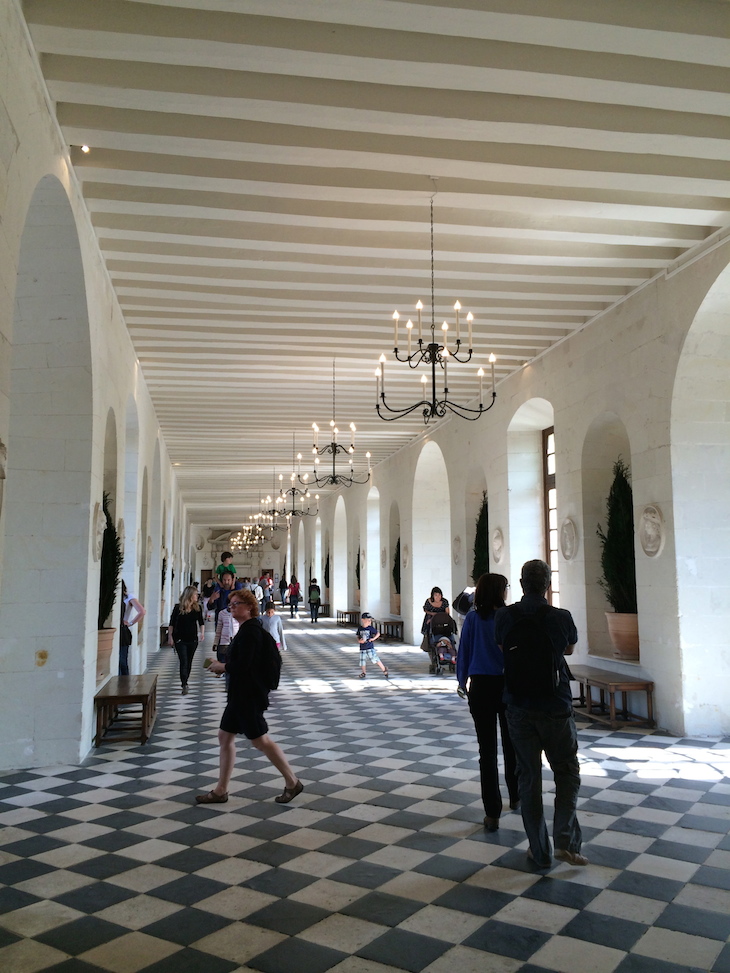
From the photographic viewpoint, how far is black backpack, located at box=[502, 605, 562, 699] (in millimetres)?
3684

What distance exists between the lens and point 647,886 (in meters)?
3.51

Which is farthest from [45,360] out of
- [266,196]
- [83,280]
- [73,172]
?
[266,196]

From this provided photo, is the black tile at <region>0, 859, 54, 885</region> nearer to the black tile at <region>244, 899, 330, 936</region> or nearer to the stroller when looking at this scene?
the black tile at <region>244, 899, 330, 936</region>

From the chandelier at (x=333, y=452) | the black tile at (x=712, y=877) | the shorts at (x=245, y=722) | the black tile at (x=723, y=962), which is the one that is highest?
the chandelier at (x=333, y=452)

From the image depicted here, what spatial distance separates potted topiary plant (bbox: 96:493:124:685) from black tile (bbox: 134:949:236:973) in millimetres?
4444

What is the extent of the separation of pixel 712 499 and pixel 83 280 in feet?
18.9

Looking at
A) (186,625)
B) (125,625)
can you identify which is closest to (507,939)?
(125,625)

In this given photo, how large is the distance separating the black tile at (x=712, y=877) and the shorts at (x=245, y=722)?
249cm

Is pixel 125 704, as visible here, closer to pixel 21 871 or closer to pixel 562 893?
pixel 21 871

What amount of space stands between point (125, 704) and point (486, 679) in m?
3.94

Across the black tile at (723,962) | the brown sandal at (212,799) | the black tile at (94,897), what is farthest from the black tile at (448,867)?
the brown sandal at (212,799)

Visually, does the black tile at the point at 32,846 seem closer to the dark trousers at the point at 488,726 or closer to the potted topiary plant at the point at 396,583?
the dark trousers at the point at 488,726

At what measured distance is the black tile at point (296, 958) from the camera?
9.06 ft

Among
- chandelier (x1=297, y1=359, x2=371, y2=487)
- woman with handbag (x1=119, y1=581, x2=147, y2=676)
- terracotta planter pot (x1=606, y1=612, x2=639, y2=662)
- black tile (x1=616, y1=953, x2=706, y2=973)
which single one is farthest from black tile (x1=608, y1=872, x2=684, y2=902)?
woman with handbag (x1=119, y1=581, x2=147, y2=676)
